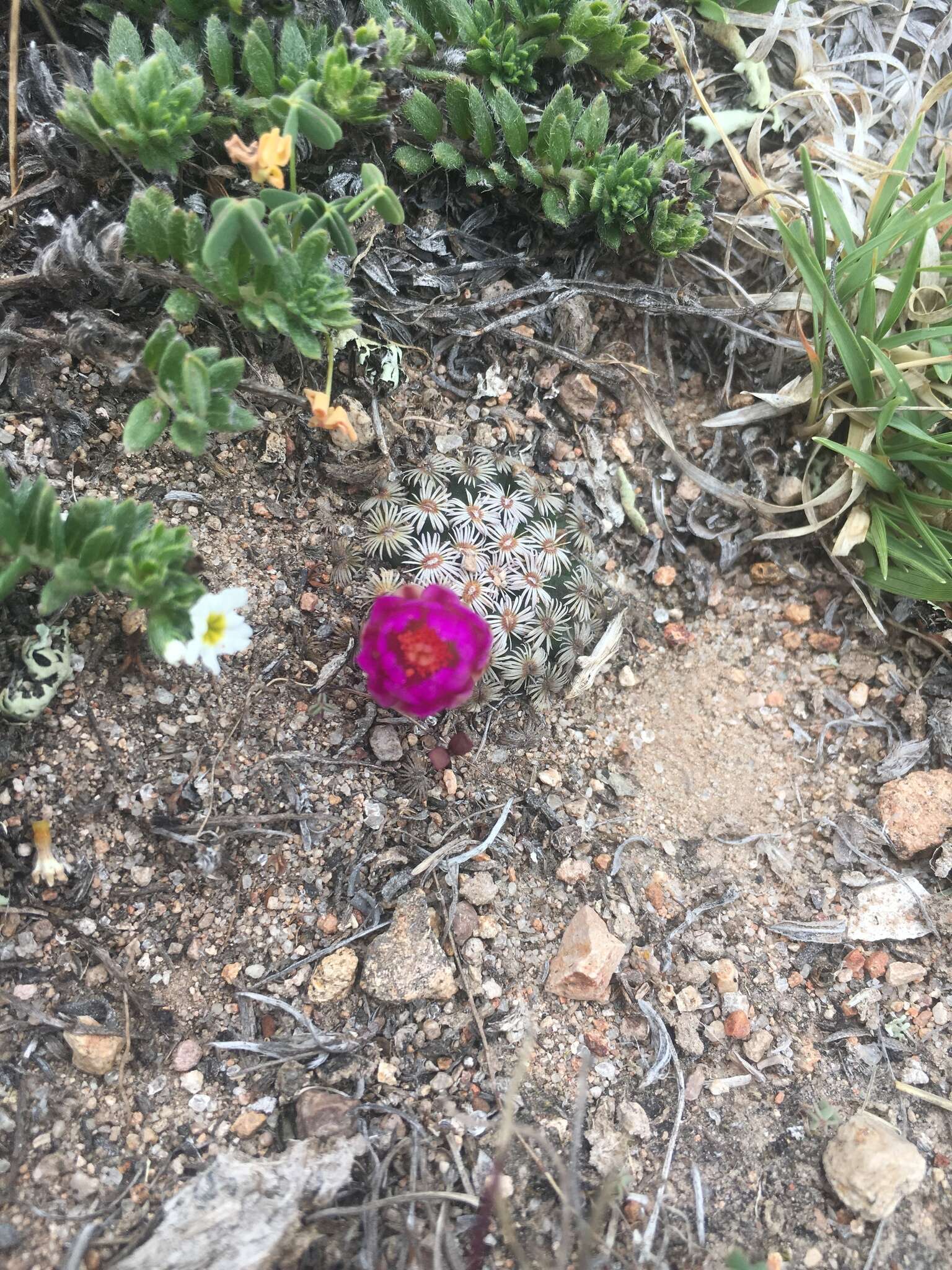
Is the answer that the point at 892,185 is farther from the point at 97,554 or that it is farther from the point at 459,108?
the point at 97,554

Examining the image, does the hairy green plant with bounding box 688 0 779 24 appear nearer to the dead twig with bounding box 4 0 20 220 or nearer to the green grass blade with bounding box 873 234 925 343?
the green grass blade with bounding box 873 234 925 343

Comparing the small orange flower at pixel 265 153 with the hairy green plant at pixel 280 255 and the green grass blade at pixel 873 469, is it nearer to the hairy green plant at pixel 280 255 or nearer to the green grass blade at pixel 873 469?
the hairy green plant at pixel 280 255

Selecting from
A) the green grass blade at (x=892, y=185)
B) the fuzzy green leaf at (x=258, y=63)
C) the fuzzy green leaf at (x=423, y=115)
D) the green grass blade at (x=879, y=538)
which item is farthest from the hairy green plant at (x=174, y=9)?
the green grass blade at (x=879, y=538)

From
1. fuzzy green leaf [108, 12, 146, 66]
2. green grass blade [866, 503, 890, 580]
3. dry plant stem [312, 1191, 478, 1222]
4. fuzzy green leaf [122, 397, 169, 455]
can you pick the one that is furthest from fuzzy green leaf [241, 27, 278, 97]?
dry plant stem [312, 1191, 478, 1222]

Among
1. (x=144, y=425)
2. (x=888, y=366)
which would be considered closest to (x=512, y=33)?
(x=888, y=366)

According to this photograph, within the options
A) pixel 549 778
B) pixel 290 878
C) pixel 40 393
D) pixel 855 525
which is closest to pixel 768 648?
pixel 855 525

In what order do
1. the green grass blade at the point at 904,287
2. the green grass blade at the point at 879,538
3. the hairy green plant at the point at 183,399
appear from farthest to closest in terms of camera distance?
the green grass blade at the point at 879,538, the green grass blade at the point at 904,287, the hairy green plant at the point at 183,399
